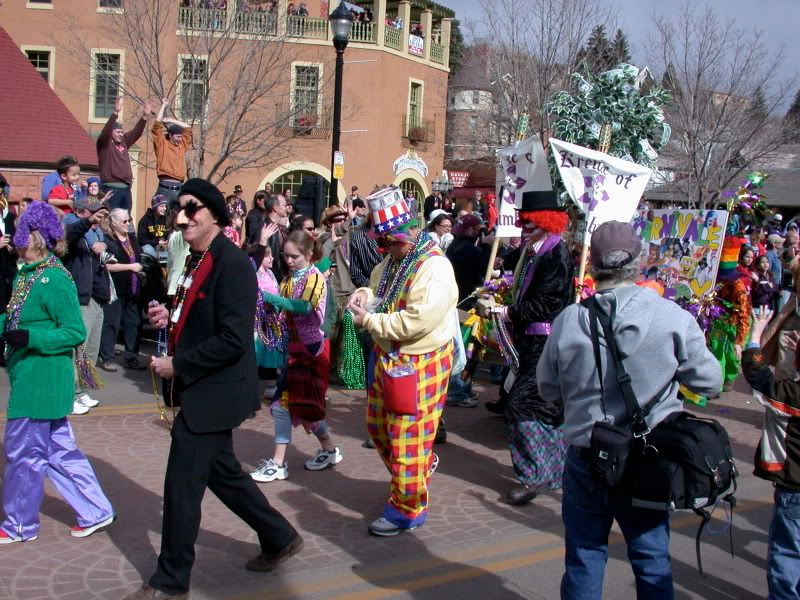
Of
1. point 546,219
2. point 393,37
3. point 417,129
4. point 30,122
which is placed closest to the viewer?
point 546,219

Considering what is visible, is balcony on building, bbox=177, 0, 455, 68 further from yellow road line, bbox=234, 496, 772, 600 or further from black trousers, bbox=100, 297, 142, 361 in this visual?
yellow road line, bbox=234, 496, 772, 600

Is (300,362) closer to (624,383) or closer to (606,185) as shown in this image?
(624,383)

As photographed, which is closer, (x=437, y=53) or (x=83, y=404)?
(x=83, y=404)

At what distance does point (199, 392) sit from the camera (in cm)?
422

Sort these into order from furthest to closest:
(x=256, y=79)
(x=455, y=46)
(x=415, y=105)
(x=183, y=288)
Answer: (x=455, y=46) < (x=415, y=105) < (x=256, y=79) < (x=183, y=288)

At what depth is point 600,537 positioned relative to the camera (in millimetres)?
3574

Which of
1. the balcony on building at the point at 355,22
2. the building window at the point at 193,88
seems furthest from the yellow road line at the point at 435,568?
the balcony on building at the point at 355,22

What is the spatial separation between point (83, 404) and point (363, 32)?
2890cm

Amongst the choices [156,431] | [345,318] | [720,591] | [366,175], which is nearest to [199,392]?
[720,591]

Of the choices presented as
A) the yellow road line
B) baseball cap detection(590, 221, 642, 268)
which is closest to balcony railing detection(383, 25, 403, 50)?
the yellow road line

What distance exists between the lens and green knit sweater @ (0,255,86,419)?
490 cm

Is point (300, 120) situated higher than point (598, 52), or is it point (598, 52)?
point (598, 52)

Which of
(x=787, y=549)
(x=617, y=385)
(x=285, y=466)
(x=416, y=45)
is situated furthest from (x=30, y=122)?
(x=416, y=45)

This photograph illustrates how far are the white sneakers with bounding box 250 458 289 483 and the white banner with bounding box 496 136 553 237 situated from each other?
3.55 metres
